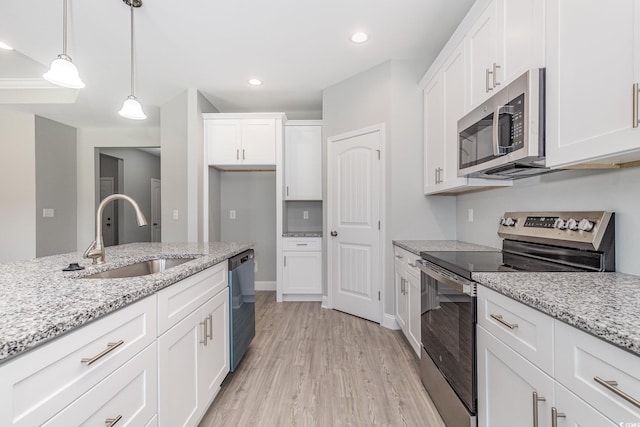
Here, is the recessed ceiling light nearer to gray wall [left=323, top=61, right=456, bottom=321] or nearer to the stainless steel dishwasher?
gray wall [left=323, top=61, right=456, bottom=321]

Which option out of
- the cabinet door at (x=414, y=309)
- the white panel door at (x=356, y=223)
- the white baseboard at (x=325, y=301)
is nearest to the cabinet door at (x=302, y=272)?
the white baseboard at (x=325, y=301)

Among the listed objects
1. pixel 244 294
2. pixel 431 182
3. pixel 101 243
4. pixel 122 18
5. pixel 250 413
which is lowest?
pixel 250 413

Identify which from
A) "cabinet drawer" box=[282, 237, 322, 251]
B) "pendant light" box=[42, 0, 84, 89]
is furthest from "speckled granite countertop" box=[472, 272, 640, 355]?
"cabinet drawer" box=[282, 237, 322, 251]

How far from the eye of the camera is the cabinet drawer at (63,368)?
1.98ft

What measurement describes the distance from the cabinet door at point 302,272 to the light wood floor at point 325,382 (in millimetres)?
814

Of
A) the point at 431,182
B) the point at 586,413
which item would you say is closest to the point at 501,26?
the point at 431,182

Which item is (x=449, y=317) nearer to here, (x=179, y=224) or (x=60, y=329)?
(x=60, y=329)

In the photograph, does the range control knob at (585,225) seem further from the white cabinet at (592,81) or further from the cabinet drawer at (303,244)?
the cabinet drawer at (303,244)

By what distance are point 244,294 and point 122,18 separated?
2.28 meters

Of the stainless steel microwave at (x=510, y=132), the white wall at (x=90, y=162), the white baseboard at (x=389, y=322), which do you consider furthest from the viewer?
the white wall at (x=90, y=162)

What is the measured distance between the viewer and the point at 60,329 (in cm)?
69

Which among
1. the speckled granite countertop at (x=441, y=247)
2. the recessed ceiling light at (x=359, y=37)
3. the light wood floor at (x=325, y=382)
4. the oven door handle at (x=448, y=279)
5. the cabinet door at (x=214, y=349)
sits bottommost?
the light wood floor at (x=325, y=382)

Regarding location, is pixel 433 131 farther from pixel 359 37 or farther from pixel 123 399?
pixel 123 399

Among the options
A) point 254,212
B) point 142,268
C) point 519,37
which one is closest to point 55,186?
point 254,212
